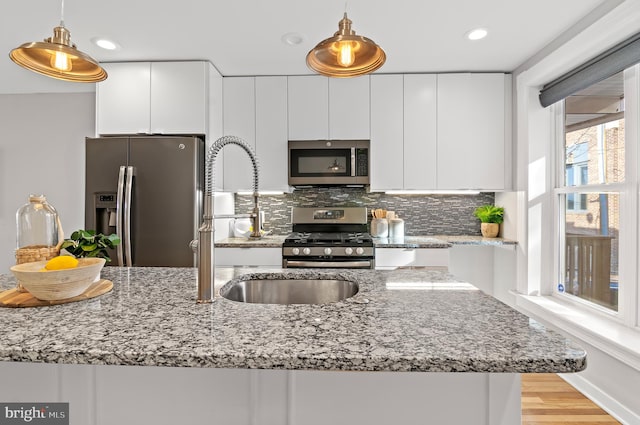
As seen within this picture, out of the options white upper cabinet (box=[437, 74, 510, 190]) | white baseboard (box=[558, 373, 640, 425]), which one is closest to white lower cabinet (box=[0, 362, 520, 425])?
white baseboard (box=[558, 373, 640, 425])

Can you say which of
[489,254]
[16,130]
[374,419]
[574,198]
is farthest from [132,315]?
[16,130]

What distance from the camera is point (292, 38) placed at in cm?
255

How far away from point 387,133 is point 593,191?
159 centimetres

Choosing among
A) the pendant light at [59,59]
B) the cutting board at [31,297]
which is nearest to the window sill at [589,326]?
the cutting board at [31,297]

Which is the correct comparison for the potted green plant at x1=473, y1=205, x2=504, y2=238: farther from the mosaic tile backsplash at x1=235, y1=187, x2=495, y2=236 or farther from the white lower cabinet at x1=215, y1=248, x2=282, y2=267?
the white lower cabinet at x1=215, y1=248, x2=282, y2=267

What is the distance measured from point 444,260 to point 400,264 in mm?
361

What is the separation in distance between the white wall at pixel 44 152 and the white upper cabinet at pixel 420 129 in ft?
10.6

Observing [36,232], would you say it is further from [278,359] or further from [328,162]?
[328,162]

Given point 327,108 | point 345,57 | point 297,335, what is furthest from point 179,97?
point 297,335

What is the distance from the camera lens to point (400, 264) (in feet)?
9.50

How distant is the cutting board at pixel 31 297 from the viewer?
104cm

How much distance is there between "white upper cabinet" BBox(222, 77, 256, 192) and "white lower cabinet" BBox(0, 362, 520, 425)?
2.39 meters

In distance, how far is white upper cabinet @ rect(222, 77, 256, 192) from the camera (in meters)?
3.23

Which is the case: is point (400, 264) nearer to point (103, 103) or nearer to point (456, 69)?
point (456, 69)
